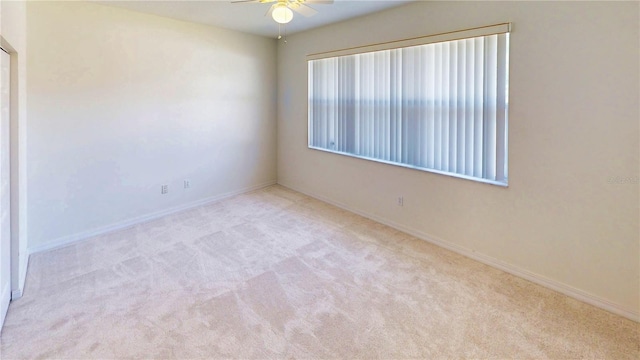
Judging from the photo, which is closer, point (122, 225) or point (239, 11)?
point (239, 11)

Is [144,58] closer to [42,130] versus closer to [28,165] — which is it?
[42,130]

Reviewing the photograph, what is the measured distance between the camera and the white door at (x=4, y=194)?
2.32 m

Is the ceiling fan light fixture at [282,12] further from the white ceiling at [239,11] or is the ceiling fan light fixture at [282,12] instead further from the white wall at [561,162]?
the white wall at [561,162]

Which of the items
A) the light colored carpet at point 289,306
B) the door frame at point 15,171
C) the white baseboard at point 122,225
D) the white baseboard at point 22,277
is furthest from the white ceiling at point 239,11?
the white baseboard at point 22,277

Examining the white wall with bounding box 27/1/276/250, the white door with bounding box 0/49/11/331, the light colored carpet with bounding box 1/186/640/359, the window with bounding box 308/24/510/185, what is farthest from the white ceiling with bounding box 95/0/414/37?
the light colored carpet with bounding box 1/186/640/359

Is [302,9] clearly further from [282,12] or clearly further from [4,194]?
[4,194]

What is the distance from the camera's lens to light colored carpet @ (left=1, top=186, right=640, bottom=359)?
2.06 metres

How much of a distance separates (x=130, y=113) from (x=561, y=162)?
177 inches

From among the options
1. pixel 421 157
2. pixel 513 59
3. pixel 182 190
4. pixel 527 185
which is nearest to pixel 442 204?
pixel 421 157

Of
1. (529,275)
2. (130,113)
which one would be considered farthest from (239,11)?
(529,275)

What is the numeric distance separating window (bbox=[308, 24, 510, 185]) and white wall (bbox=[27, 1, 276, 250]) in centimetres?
133

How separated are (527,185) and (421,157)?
1162 mm

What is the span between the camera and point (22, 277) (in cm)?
278

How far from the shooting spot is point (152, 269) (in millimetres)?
3049
